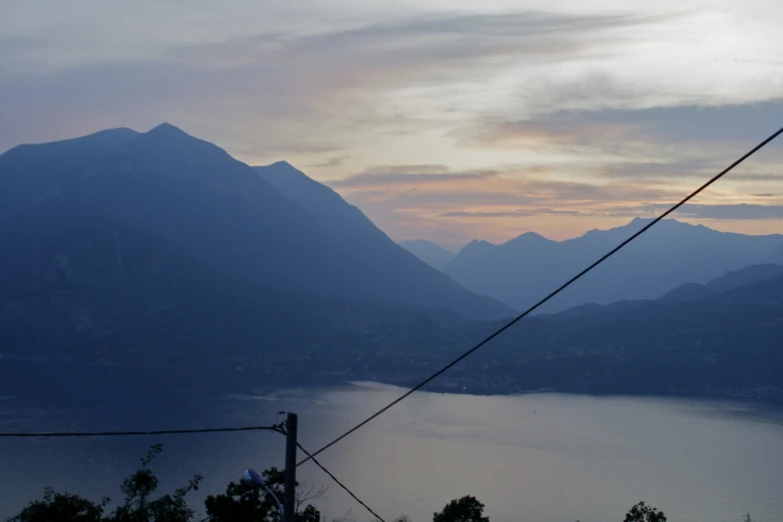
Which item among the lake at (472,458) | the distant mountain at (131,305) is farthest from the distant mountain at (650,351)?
the distant mountain at (131,305)

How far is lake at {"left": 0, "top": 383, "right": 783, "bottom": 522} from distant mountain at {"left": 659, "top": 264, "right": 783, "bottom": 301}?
86.5 meters

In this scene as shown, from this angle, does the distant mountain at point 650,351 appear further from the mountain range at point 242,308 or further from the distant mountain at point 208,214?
the distant mountain at point 208,214

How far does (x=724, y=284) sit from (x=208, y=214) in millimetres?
108525

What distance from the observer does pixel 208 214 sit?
164m

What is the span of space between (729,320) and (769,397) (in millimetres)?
31000

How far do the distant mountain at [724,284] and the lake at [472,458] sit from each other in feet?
284

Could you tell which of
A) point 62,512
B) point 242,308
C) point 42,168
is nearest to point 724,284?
point 242,308

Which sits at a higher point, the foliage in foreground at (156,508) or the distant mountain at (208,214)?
the distant mountain at (208,214)

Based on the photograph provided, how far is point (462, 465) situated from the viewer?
154 feet

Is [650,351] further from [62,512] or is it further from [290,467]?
[290,467]

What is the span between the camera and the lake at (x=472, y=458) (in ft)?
129

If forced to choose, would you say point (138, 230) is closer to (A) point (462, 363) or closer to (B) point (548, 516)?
(A) point (462, 363)

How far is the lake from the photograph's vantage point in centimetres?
Result: 3931

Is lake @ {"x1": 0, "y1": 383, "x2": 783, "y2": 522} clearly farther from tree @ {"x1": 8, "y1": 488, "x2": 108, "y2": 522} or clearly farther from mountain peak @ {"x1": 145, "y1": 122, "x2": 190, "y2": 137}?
mountain peak @ {"x1": 145, "y1": 122, "x2": 190, "y2": 137}
